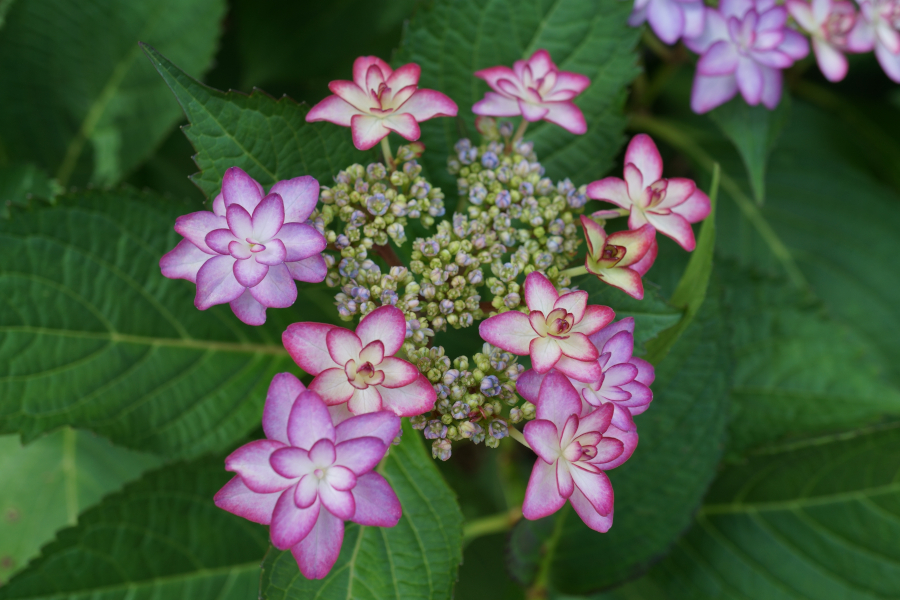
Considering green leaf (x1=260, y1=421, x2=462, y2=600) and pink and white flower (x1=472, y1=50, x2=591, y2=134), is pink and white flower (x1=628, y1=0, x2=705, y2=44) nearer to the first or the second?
pink and white flower (x1=472, y1=50, x2=591, y2=134)

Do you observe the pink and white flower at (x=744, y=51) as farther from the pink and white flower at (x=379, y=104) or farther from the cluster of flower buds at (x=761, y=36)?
the pink and white flower at (x=379, y=104)

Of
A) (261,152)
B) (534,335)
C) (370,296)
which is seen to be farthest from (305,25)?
(534,335)

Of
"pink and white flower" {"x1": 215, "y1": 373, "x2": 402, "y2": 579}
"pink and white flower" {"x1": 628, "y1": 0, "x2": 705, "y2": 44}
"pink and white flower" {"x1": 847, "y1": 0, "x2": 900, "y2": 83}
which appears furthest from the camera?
"pink and white flower" {"x1": 847, "y1": 0, "x2": 900, "y2": 83}

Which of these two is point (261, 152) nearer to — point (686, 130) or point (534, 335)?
point (534, 335)

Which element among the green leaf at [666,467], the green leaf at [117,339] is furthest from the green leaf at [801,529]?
the green leaf at [117,339]

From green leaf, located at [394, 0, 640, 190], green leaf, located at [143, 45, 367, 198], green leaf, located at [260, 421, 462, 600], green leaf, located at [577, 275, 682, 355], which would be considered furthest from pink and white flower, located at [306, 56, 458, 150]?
green leaf, located at [260, 421, 462, 600]

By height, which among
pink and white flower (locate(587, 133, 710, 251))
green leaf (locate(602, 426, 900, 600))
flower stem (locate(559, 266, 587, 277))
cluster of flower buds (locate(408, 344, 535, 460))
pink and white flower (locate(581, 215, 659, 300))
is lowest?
green leaf (locate(602, 426, 900, 600))

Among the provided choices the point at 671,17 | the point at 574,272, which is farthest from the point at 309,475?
the point at 671,17
